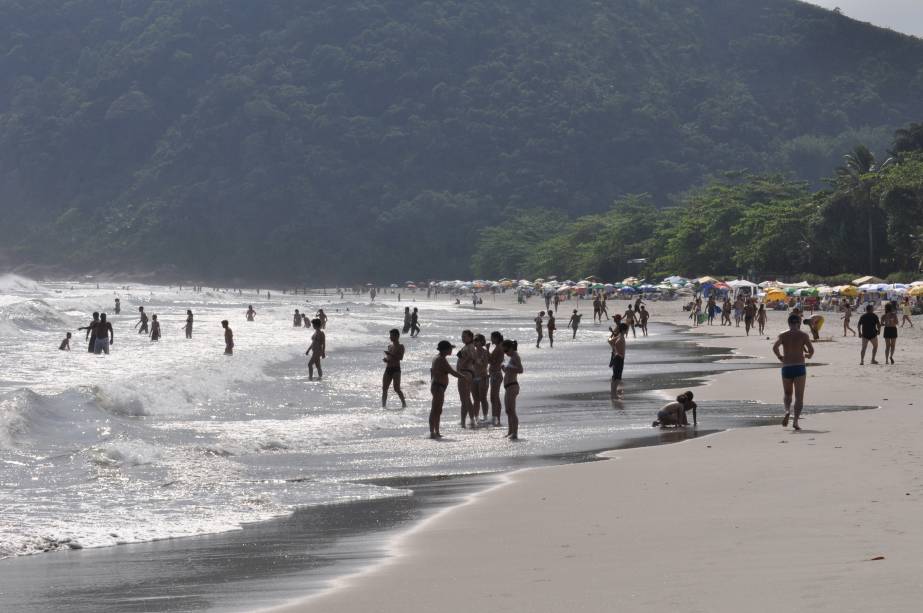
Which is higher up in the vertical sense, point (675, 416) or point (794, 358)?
point (794, 358)

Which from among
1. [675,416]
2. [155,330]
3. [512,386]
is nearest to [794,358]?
[675,416]

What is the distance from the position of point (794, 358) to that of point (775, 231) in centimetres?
6562

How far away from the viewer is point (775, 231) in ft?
255

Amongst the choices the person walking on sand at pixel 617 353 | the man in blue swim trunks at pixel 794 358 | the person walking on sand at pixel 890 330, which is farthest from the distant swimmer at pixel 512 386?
the person walking on sand at pixel 890 330

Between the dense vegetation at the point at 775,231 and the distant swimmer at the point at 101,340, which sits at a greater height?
the dense vegetation at the point at 775,231

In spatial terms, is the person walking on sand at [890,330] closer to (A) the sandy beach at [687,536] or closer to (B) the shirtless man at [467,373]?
(A) the sandy beach at [687,536]

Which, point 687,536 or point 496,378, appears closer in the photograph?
point 687,536

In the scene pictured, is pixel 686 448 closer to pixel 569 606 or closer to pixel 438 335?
pixel 569 606

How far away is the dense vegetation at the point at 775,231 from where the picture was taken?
66312 mm

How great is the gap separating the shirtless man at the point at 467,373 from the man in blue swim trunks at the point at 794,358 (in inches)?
162

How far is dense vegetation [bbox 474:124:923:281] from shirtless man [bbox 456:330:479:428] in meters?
44.7

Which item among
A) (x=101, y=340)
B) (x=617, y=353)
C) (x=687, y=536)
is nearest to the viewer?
(x=687, y=536)

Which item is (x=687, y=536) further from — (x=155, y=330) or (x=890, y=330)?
(x=155, y=330)

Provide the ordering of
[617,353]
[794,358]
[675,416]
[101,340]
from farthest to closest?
[101,340] → [617,353] → [675,416] → [794,358]
